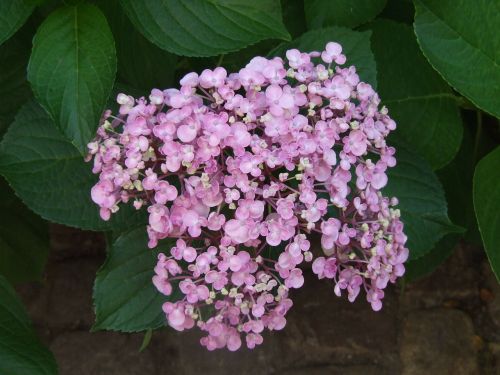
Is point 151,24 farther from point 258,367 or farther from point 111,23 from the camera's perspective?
point 258,367

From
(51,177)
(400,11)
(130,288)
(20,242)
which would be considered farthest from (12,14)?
(400,11)

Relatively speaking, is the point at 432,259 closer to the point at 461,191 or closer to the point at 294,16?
the point at 461,191

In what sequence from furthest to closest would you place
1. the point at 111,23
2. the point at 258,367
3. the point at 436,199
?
1. the point at 258,367
2. the point at 111,23
3. the point at 436,199

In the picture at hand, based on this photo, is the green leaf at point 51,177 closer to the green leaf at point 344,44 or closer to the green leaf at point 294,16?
the green leaf at point 344,44

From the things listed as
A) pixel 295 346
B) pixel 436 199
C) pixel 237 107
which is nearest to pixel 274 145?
pixel 237 107

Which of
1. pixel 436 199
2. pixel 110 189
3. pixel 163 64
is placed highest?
pixel 110 189

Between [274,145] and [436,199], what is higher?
[274,145]

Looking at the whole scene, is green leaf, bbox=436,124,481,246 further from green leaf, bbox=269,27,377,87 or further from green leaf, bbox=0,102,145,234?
green leaf, bbox=0,102,145,234
